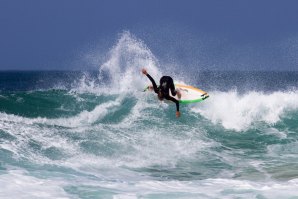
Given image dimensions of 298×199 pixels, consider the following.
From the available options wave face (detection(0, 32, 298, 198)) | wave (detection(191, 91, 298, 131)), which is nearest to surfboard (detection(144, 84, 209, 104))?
wave face (detection(0, 32, 298, 198))

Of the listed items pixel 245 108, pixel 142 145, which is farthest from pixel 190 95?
pixel 245 108

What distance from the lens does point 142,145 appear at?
1361cm

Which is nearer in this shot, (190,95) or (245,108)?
(190,95)

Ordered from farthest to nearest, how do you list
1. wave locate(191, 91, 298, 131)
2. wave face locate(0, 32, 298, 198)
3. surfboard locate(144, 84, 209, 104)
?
wave locate(191, 91, 298, 131) → surfboard locate(144, 84, 209, 104) → wave face locate(0, 32, 298, 198)

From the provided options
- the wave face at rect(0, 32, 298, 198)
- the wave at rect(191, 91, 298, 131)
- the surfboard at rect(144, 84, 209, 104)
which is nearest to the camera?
the wave face at rect(0, 32, 298, 198)

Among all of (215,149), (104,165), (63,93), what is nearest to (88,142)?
(104,165)

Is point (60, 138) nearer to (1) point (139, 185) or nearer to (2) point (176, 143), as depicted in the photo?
(2) point (176, 143)

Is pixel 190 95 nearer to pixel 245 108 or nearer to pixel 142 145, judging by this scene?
pixel 142 145

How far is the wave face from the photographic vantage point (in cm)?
902

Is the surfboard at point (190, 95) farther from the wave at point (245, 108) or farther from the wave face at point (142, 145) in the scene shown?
the wave at point (245, 108)

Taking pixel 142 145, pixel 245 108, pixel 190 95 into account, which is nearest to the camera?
pixel 142 145

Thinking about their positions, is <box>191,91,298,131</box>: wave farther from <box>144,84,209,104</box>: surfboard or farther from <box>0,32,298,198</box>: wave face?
<box>144,84,209,104</box>: surfboard

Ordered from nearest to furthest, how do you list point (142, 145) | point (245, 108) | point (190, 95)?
point (142, 145)
point (190, 95)
point (245, 108)

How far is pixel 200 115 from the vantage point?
18609mm
